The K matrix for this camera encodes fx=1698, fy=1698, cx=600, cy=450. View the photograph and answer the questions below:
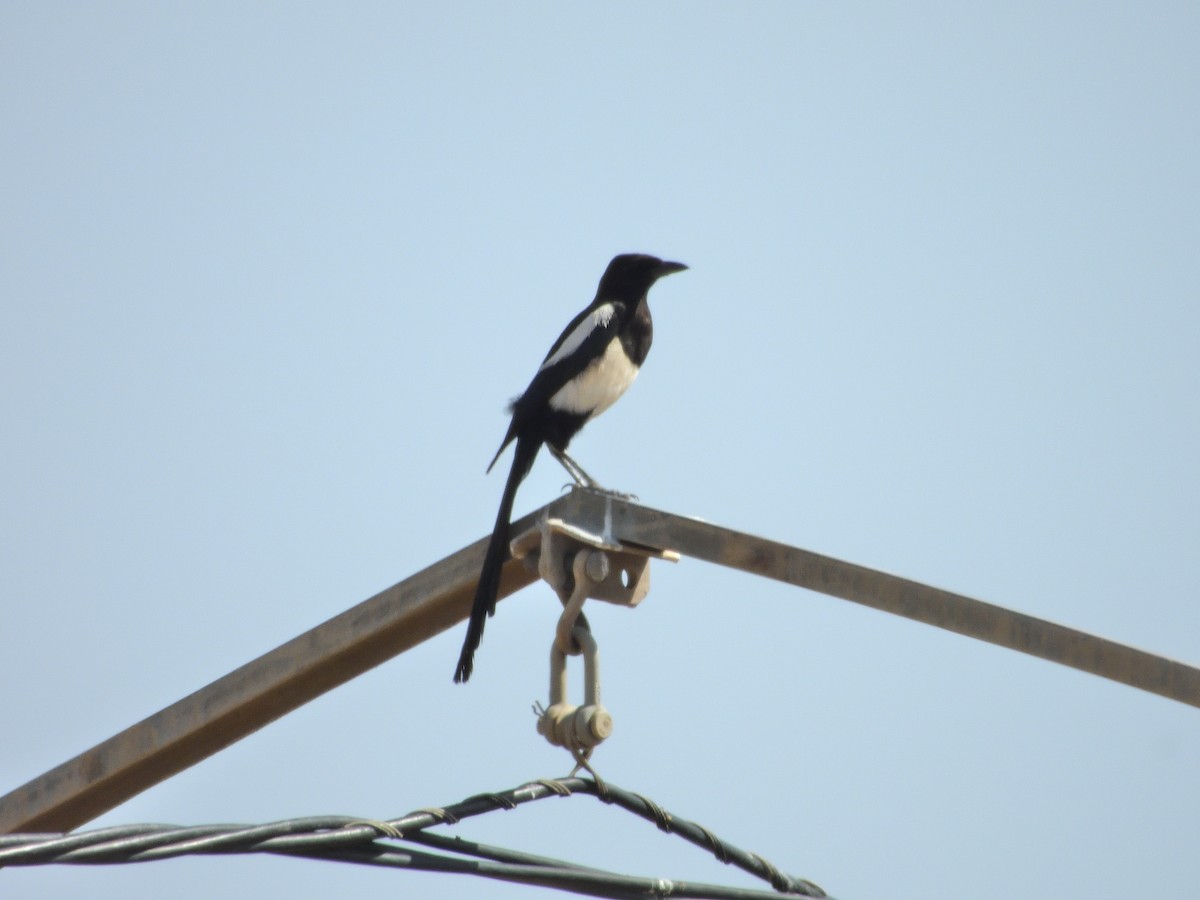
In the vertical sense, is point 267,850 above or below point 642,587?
below

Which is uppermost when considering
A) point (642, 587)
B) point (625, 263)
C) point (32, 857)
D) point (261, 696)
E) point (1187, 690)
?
point (625, 263)

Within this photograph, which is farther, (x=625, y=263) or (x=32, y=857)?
(x=625, y=263)

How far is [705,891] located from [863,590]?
688 mm

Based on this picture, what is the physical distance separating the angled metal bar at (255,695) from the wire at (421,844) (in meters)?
0.75

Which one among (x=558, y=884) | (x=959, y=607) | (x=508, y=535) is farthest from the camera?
(x=508, y=535)

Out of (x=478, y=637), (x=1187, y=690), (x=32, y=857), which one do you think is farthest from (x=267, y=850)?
(x=478, y=637)

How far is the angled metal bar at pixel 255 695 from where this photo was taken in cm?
403

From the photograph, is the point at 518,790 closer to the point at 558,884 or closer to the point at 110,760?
the point at 558,884

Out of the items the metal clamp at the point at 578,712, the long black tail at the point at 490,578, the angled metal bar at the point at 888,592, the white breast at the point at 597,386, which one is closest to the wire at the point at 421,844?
the metal clamp at the point at 578,712

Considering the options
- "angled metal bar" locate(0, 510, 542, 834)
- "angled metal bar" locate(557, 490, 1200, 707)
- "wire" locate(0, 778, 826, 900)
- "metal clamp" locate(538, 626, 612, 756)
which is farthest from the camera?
"angled metal bar" locate(0, 510, 542, 834)

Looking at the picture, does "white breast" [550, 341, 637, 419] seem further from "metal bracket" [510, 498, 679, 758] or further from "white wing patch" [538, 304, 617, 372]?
"metal bracket" [510, 498, 679, 758]

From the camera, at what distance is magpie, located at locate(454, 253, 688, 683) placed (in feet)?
23.9

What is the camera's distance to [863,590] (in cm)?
347

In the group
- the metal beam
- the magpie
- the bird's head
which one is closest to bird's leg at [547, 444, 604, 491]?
the magpie
